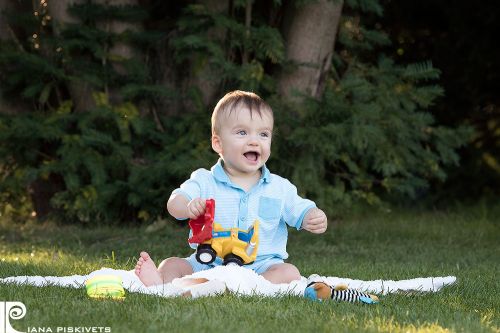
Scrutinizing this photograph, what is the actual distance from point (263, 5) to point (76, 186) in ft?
7.72

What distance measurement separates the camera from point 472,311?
358cm

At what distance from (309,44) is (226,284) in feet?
13.6

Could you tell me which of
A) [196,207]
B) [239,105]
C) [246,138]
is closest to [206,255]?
[196,207]

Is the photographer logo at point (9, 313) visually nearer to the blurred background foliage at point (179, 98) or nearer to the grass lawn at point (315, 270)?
the grass lawn at point (315, 270)

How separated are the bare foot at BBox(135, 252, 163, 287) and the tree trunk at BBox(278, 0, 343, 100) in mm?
3699

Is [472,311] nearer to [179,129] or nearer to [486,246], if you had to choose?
[486,246]

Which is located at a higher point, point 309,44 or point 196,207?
point 309,44

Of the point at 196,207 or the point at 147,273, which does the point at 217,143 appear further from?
the point at 147,273

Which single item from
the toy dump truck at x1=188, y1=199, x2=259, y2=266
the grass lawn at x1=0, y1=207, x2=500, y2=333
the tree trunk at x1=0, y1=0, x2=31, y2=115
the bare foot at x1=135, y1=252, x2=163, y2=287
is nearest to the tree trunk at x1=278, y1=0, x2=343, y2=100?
the grass lawn at x1=0, y1=207, x2=500, y2=333

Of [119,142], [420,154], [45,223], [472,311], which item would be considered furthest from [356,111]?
[472,311]

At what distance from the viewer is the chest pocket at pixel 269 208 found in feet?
14.1

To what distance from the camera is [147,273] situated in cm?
396

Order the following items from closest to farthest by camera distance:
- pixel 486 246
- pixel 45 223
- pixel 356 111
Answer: pixel 486 246
pixel 356 111
pixel 45 223

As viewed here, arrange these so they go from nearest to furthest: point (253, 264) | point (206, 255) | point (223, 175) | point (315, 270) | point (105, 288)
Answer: point (105, 288), point (206, 255), point (253, 264), point (223, 175), point (315, 270)
